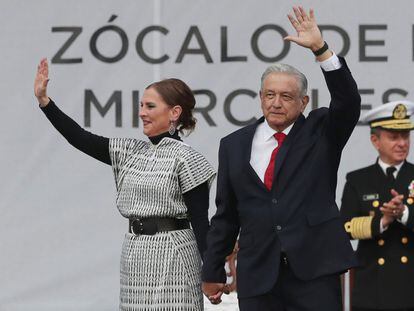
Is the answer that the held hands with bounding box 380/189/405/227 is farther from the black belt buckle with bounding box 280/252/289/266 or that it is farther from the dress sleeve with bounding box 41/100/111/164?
the dress sleeve with bounding box 41/100/111/164

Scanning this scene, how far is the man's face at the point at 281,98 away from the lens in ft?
16.6

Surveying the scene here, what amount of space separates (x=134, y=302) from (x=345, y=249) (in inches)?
41.1

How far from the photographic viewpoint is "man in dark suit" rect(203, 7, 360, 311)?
493 cm

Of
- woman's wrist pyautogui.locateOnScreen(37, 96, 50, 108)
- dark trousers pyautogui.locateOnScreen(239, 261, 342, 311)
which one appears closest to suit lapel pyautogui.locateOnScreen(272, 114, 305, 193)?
dark trousers pyautogui.locateOnScreen(239, 261, 342, 311)

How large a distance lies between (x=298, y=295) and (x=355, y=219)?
166cm

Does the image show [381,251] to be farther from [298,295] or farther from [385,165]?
[298,295]

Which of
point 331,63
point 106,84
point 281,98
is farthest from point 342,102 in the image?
point 106,84

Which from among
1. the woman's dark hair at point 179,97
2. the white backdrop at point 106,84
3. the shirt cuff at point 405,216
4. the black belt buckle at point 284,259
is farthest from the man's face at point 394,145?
the black belt buckle at point 284,259

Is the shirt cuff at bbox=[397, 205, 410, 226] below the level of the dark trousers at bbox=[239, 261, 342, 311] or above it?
above

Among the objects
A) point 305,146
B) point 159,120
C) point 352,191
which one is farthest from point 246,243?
point 352,191

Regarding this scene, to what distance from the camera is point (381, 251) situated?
6531 millimetres

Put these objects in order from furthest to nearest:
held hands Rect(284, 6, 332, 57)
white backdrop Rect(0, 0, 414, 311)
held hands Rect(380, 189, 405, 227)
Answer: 1. white backdrop Rect(0, 0, 414, 311)
2. held hands Rect(380, 189, 405, 227)
3. held hands Rect(284, 6, 332, 57)

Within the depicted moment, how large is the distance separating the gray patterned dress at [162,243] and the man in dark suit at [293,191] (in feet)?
1.32

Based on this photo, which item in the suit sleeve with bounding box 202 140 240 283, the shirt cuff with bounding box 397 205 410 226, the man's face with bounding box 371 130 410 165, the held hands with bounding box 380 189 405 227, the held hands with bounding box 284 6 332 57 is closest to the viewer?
the held hands with bounding box 284 6 332 57
